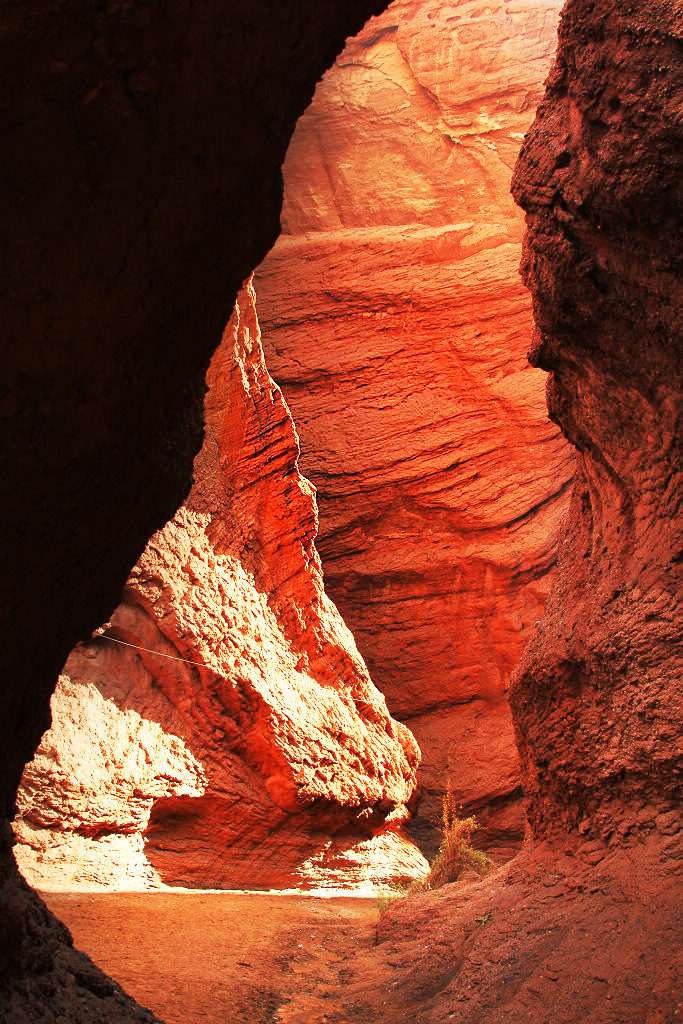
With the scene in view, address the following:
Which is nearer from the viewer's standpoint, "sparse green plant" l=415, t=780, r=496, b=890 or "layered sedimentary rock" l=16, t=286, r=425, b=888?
"layered sedimentary rock" l=16, t=286, r=425, b=888

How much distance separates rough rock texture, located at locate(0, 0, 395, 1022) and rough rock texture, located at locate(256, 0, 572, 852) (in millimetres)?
11458

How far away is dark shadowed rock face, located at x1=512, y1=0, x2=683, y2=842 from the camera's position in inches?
192

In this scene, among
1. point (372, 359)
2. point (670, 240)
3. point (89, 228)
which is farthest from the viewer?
point (372, 359)

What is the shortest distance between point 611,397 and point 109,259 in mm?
4374

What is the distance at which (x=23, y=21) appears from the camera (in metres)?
2.21

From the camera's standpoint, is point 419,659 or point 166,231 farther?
point 419,659

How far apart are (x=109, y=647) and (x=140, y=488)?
20.8ft

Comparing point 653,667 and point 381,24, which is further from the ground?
point 381,24

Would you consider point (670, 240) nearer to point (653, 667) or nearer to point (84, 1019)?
point (653, 667)

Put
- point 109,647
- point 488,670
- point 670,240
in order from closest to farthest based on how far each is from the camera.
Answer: point 670,240 → point 109,647 → point 488,670

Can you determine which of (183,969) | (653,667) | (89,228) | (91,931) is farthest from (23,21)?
(91,931)

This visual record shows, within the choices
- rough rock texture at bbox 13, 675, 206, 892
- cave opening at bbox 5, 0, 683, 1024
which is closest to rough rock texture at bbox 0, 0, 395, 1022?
cave opening at bbox 5, 0, 683, 1024

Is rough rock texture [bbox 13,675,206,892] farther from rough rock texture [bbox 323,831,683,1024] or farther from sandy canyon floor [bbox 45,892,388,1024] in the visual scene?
rough rock texture [bbox 323,831,683,1024]

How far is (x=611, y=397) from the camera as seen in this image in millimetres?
6184
